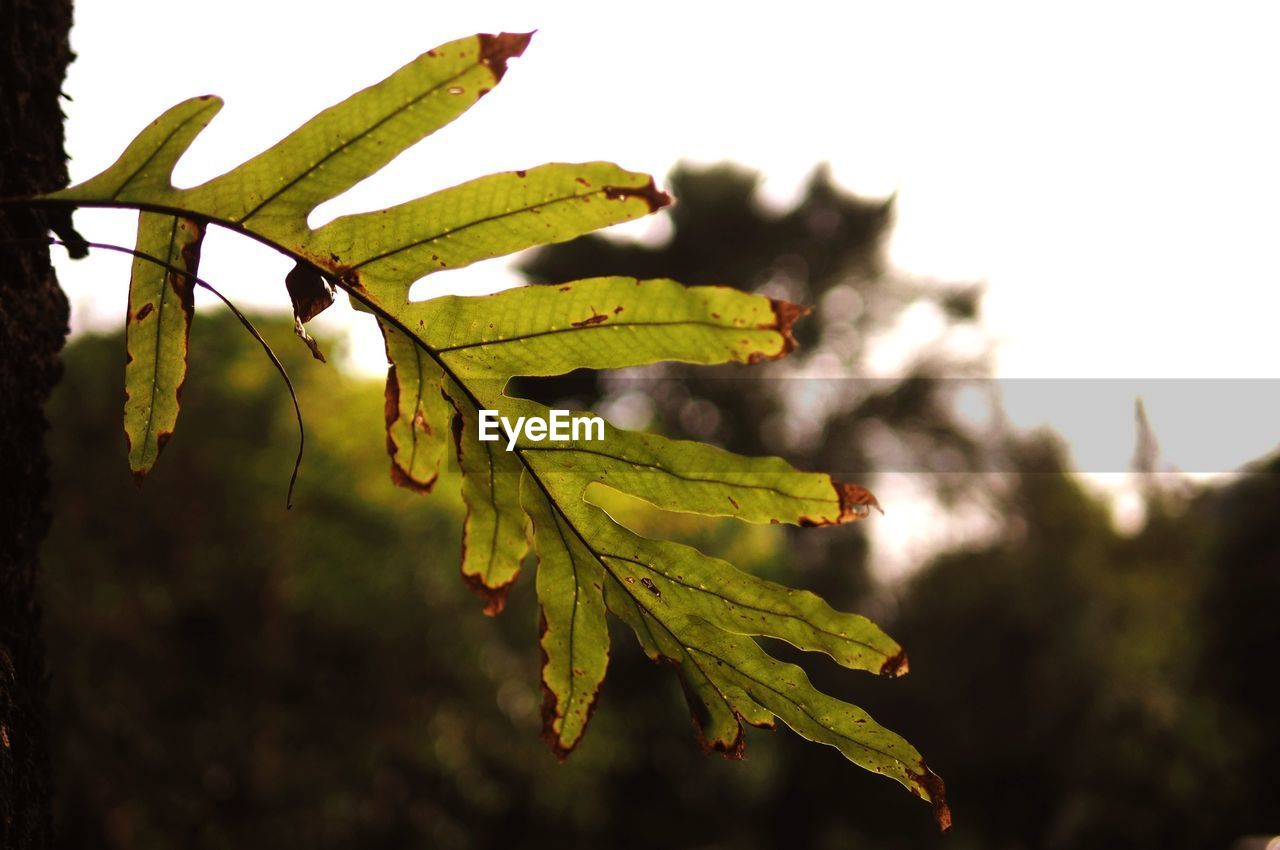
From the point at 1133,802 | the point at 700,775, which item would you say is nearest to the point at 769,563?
the point at 700,775

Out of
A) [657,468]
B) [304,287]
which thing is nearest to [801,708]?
[657,468]

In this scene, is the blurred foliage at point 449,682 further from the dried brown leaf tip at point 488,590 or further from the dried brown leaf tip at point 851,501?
the dried brown leaf tip at point 851,501

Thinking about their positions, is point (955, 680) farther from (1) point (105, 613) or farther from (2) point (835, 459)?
(1) point (105, 613)

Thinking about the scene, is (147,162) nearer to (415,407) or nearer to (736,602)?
(415,407)

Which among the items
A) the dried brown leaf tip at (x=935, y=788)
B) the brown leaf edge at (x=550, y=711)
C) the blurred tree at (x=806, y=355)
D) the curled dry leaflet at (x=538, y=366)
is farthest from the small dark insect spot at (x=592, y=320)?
the blurred tree at (x=806, y=355)

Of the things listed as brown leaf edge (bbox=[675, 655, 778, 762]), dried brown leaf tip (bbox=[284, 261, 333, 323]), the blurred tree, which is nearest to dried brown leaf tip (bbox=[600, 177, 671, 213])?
dried brown leaf tip (bbox=[284, 261, 333, 323])

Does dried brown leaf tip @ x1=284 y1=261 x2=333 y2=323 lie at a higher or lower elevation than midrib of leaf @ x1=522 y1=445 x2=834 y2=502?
higher

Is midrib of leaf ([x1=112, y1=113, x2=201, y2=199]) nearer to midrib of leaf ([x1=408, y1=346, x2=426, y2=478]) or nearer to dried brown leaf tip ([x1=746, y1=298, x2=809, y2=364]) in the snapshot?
midrib of leaf ([x1=408, y1=346, x2=426, y2=478])
